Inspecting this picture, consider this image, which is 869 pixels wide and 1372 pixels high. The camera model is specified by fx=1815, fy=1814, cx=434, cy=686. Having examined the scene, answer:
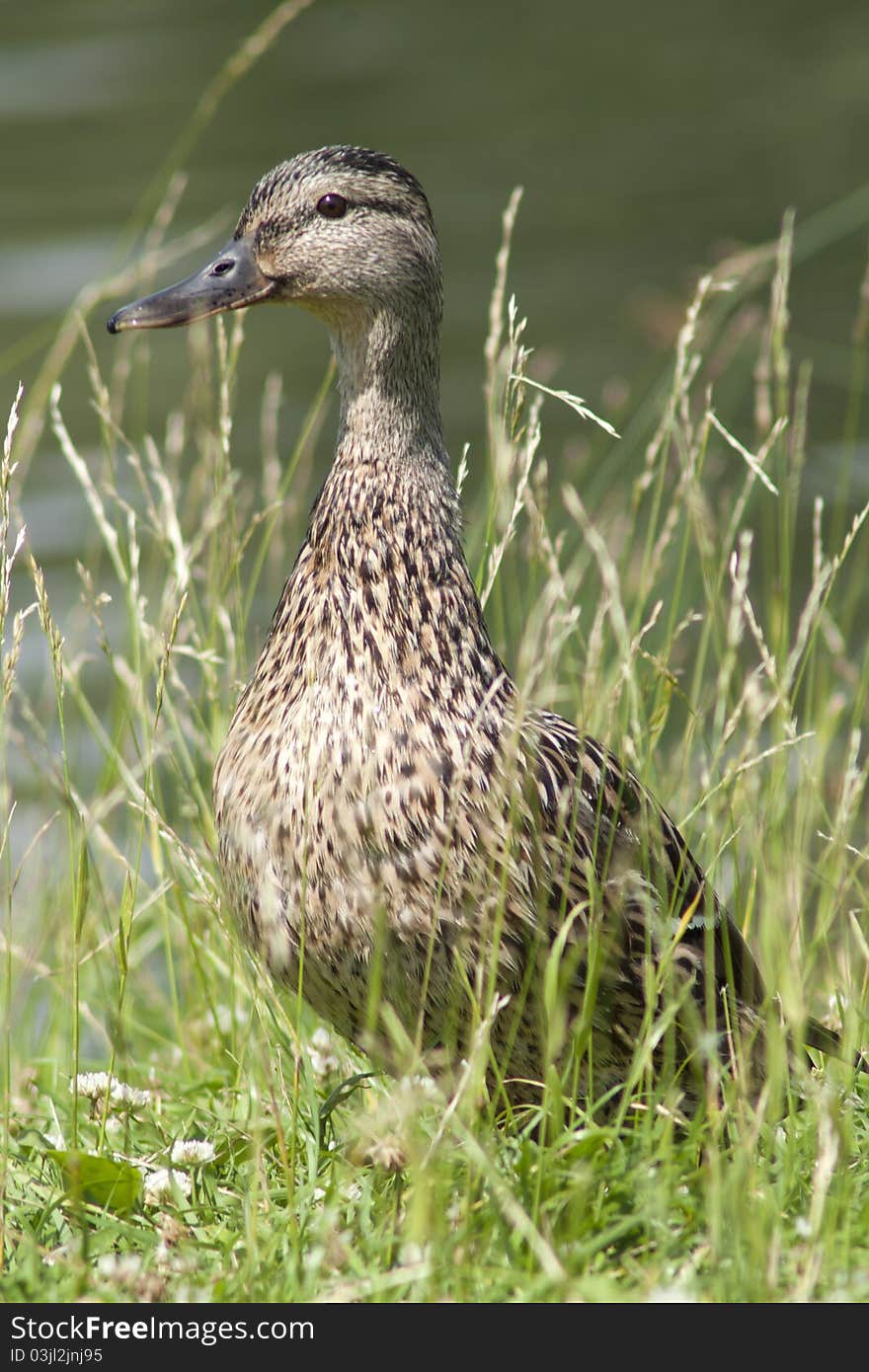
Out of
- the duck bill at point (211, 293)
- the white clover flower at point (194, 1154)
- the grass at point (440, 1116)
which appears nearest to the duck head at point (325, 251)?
the duck bill at point (211, 293)

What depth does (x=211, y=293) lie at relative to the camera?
11.0 feet

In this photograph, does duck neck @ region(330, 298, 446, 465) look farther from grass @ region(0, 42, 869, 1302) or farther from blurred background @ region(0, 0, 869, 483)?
blurred background @ region(0, 0, 869, 483)

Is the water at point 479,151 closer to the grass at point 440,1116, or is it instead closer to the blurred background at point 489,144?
the blurred background at point 489,144

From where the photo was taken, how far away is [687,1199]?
101 inches

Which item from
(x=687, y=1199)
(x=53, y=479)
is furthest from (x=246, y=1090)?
(x=53, y=479)

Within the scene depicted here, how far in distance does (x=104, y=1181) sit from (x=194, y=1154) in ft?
0.57

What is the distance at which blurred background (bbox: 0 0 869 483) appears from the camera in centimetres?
991

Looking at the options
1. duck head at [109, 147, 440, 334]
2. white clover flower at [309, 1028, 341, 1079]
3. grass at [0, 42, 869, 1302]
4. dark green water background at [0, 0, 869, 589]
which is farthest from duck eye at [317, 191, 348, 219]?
dark green water background at [0, 0, 869, 589]

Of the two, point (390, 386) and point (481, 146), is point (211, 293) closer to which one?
point (390, 386)

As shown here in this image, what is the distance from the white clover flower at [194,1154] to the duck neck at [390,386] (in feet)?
4.11

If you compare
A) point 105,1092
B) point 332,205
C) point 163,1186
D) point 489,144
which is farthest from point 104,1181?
point 489,144

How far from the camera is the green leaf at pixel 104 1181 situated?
2.77m

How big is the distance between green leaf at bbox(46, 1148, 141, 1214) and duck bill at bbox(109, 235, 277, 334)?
1469mm

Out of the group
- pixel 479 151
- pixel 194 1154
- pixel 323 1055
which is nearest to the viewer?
pixel 194 1154
